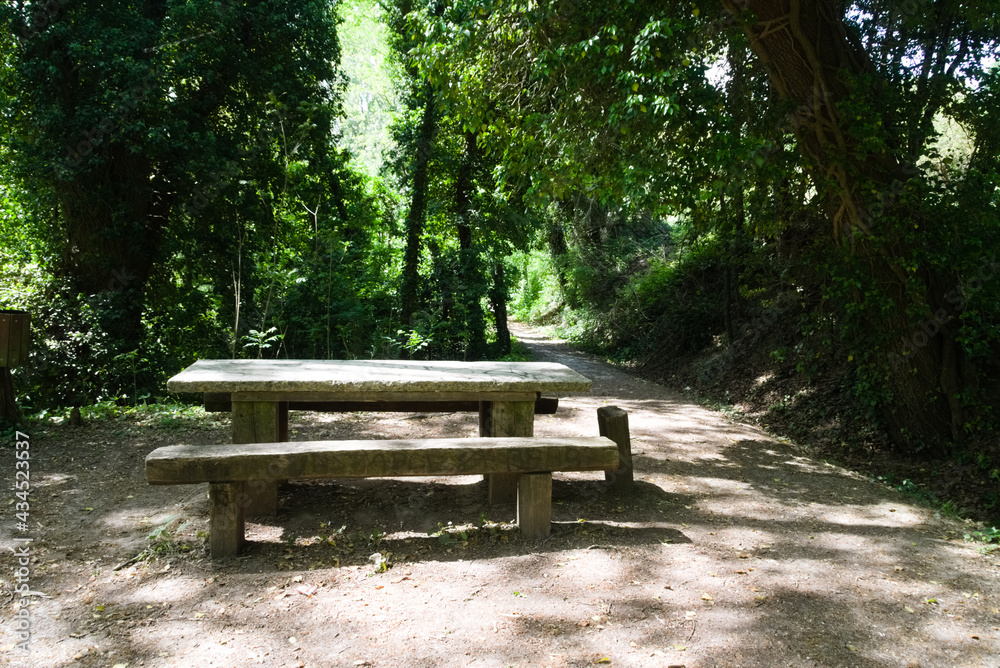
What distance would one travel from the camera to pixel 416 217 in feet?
39.3

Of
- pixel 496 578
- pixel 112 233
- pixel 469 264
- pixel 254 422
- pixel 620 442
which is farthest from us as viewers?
pixel 469 264

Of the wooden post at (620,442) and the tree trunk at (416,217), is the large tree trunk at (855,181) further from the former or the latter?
the tree trunk at (416,217)

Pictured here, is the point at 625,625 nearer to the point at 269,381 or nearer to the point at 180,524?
the point at 269,381

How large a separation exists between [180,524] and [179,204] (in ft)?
23.5

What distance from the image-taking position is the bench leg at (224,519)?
3.41 m

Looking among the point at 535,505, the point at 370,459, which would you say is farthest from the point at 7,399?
the point at 535,505

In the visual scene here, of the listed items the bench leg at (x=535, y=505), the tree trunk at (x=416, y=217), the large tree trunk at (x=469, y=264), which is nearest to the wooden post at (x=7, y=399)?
the bench leg at (x=535, y=505)

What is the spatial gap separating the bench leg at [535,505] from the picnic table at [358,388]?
0.37 meters

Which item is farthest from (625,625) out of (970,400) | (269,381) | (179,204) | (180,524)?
(179,204)

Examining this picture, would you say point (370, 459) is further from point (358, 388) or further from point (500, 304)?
point (500, 304)

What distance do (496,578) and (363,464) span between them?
2.99ft

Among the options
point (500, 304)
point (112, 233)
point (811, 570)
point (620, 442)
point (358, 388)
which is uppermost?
point (112, 233)

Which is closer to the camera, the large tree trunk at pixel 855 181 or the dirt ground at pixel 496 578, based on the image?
the dirt ground at pixel 496 578

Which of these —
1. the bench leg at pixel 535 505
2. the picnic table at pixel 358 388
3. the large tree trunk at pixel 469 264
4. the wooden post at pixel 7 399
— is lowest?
the bench leg at pixel 535 505
